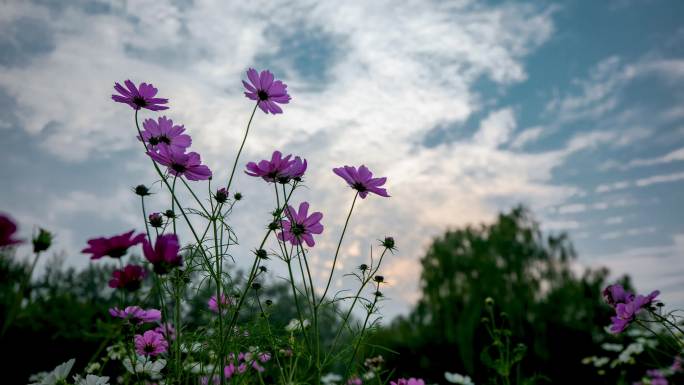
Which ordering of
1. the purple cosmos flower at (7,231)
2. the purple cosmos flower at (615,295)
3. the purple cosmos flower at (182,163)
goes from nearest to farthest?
the purple cosmos flower at (7,231) → the purple cosmos flower at (182,163) → the purple cosmos flower at (615,295)

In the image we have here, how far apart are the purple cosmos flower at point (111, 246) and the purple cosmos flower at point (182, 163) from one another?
33 cm

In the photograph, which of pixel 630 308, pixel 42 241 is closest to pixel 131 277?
pixel 42 241

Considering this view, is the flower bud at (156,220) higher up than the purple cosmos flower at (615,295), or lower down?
higher up

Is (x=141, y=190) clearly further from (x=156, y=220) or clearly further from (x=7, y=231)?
(x=7, y=231)

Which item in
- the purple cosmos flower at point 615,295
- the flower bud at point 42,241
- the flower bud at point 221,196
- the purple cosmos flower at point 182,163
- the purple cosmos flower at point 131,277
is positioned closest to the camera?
the flower bud at point 42,241

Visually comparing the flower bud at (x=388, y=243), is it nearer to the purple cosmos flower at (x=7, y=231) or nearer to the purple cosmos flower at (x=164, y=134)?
the purple cosmos flower at (x=164, y=134)

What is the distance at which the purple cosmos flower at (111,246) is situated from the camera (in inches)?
48.0

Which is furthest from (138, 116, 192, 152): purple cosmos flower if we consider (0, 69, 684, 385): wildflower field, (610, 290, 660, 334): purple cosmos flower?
(610, 290, 660, 334): purple cosmos flower

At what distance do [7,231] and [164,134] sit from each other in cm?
91

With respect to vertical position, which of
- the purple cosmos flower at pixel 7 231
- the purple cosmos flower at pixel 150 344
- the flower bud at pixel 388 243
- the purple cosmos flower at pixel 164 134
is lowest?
the purple cosmos flower at pixel 150 344

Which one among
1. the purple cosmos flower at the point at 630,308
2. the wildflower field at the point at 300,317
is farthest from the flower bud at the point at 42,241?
the purple cosmos flower at the point at 630,308

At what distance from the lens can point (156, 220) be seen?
5.39 feet

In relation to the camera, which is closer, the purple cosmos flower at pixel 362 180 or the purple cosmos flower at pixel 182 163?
the purple cosmos flower at pixel 182 163

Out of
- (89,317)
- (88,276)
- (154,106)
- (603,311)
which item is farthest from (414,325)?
(88,276)
